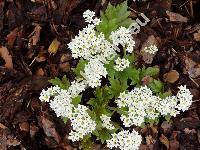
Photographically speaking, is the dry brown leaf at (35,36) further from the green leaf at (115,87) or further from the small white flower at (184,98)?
the small white flower at (184,98)

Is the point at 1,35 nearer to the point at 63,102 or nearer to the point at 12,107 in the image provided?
the point at 12,107

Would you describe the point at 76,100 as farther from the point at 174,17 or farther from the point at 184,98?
the point at 174,17

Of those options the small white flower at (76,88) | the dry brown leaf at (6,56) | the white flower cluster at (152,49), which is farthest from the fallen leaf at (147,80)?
the dry brown leaf at (6,56)

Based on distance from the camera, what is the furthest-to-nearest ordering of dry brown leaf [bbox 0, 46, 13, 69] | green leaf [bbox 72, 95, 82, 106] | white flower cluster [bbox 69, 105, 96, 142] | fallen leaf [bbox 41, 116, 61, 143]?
dry brown leaf [bbox 0, 46, 13, 69], fallen leaf [bbox 41, 116, 61, 143], green leaf [bbox 72, 95, 82, 106], white flower cluster [bbox 69, 105, 96, 142]

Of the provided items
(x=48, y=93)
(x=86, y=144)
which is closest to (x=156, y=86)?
(x=86, y=144)

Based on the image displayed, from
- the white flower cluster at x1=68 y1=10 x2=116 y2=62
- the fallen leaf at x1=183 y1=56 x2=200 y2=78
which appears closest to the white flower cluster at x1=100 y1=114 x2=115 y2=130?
the white flower cluster at x1=68 y1=10 x2=116 y2=62

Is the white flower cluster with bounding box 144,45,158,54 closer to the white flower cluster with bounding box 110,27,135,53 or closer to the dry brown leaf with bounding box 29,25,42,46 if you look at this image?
the white flower cluster with bounding box 110,27,135,53

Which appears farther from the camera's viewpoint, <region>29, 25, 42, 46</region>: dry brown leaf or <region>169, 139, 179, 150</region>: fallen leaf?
<region>29, 25, 42, 46</region>: dry brown leaf
